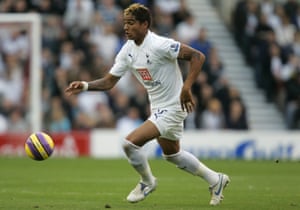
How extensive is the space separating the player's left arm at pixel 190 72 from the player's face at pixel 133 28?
492 mm

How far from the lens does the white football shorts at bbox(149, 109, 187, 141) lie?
37.7 ft

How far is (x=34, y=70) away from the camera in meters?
23.4

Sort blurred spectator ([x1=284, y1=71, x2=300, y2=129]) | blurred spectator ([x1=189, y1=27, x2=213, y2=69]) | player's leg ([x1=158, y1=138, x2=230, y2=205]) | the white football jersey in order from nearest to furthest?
the white football jersey, player's leg ([x1=158, y1=138, x2=230, y2=205]), blurred spectator ([x1=189, y1=27, x2=213, y2=69]), blurred spectator ([x1=284, y1=71, x2=300, y2=129])

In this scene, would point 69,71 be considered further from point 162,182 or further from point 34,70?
point 162,182

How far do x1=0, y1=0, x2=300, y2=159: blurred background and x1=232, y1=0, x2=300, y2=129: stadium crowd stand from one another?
0.03 meters

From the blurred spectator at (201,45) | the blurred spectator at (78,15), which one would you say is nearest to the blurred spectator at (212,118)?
the blurred spectator at (201,45)

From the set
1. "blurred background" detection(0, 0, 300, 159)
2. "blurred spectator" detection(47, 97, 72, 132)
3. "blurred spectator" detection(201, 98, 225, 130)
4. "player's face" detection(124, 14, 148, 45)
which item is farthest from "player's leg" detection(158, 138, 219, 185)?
"blurred spectator" detection(201, 98, 225, 130)

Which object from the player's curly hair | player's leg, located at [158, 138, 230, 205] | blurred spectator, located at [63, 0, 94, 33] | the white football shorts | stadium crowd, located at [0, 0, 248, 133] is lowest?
stadium crowd, located at [0, 0, 248, 133]

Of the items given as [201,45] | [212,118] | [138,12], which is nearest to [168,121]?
[138,12]

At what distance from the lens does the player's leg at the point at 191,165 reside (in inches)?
465

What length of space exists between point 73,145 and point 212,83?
3.97 m

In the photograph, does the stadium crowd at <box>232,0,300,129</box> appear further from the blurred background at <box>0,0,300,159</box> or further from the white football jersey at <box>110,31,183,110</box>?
the white football jersey at <box>110,31,183,110</box>

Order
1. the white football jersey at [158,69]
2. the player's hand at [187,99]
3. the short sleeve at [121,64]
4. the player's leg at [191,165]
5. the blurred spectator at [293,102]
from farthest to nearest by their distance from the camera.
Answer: the blurred spectator at [293,102] → the short sleeve at [121,64] → the player's leg at [191,165] → the white football jersey at [158,69] → the player's hand at [187,99]

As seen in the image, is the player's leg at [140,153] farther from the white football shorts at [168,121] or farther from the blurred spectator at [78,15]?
the blurred spectator at [78,15]
